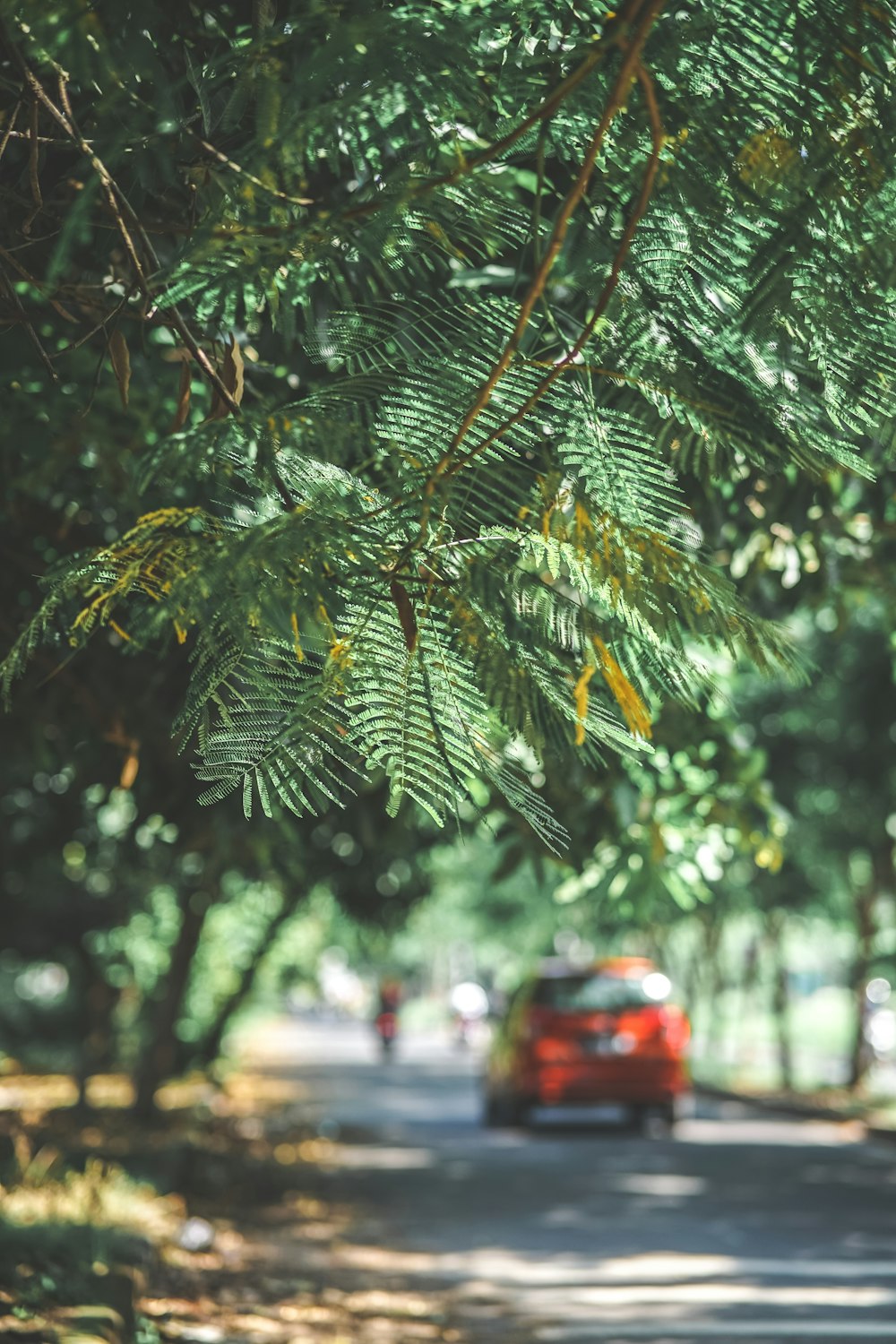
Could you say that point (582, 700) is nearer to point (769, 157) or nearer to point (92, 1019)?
point (769, 157)

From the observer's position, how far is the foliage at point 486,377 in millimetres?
2400

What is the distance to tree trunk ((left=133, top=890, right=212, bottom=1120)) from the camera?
17.6 meters

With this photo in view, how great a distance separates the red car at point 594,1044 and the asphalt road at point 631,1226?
606 mm

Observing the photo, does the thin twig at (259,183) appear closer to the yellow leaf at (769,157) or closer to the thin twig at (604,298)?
the thin twig at (604,298)

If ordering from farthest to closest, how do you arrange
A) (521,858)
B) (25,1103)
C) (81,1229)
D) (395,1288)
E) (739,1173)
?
1. (25,1103)
2. (739,1173)
3. (395,1288)
4. (81,1229)
5. (521,858)

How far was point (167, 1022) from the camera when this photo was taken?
18734 mm

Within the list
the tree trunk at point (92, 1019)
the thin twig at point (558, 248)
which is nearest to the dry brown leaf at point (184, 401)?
the thin twig at point (558, 248)

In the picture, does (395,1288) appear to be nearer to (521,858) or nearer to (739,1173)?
(521,858)

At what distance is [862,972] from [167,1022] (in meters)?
10.2

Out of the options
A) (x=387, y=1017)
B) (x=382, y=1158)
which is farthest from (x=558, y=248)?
(x=387, y=1017)

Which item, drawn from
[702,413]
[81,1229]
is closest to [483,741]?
[702,413]

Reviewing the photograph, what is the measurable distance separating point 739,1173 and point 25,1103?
1024 centimetres

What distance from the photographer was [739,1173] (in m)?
14.9

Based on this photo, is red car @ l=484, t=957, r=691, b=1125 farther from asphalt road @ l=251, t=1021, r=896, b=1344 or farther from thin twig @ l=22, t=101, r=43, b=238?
thin twig @ l=22, t=101, r=43, b=238
